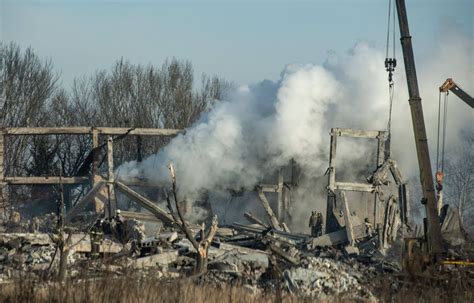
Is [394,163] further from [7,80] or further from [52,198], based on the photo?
[7,80]

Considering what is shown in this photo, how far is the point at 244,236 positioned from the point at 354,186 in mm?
5622

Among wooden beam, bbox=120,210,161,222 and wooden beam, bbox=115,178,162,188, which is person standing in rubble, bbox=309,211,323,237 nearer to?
wooden beam, bbox=120,210,161,222

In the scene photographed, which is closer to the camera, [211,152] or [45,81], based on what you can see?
[211,152]

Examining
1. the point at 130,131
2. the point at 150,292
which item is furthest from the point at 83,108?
the point at 150,292

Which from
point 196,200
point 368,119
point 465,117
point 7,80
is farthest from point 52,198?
point 465,117

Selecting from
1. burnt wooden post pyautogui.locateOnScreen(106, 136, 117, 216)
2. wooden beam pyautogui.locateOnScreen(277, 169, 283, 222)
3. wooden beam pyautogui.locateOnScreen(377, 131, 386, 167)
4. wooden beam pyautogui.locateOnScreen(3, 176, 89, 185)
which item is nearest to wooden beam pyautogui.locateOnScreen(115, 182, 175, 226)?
burnt wooden post pyautogui.locateOnScreen(106, 136, 117, 216)

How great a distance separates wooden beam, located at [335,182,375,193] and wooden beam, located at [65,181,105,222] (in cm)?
810

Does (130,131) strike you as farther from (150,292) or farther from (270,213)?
(150,292)

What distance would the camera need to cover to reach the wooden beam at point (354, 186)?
31842 millimetres

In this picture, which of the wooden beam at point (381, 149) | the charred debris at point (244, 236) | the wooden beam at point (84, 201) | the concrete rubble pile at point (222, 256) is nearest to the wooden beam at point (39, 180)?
the charred debris at point (244, 236)

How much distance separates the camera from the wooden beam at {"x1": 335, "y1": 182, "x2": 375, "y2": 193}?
31.8 meters

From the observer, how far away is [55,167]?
4416 centimetres

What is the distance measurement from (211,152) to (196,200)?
188cm

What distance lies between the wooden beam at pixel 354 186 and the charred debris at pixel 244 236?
0.03 m
